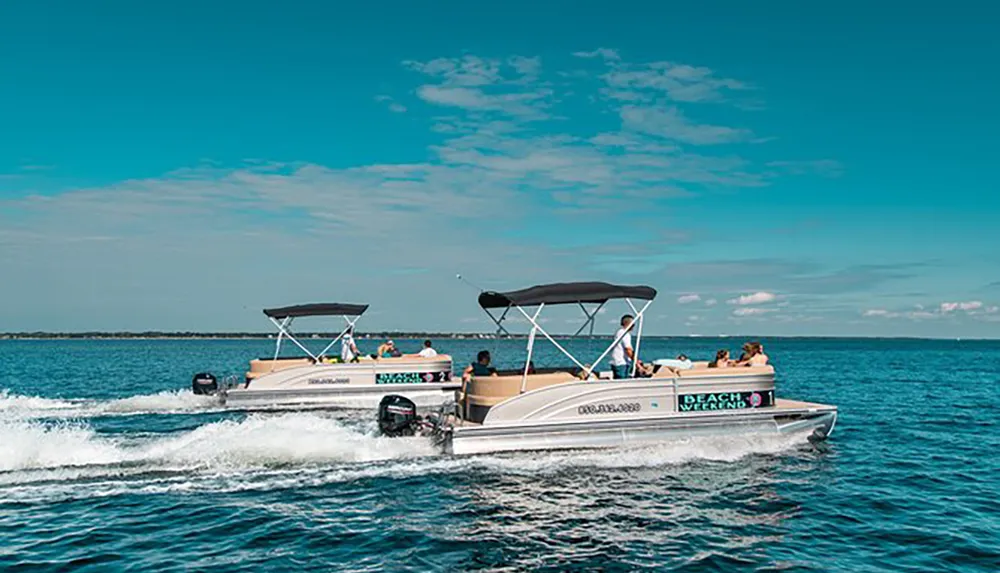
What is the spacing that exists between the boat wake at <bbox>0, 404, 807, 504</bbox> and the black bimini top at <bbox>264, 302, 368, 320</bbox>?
8688 millimetres

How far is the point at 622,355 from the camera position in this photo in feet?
46.4

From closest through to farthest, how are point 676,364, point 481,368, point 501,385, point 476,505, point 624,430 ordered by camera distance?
point 476,505 → point 501,385 → point 624,430 → point 676,364 → point 481,368

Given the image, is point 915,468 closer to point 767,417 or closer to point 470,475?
point 767,417

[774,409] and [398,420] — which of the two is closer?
[398,420]

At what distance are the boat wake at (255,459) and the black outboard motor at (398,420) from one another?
0.19 m

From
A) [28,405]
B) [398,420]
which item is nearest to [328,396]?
[398,420]

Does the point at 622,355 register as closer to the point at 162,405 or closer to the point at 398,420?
the point at 398,420

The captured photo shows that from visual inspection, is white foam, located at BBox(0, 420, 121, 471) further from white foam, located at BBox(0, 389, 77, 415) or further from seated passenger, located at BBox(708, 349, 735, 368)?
seated passenger, located at BBox(708, 349, 735, 368)

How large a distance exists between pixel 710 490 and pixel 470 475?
374cm

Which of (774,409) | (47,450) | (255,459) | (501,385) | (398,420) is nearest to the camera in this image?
(47,450)

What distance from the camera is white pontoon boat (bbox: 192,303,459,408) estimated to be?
70.1 ft

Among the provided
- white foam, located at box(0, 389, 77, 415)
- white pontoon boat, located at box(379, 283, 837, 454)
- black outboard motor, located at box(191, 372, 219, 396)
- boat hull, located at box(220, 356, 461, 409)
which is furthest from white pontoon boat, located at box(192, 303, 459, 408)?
white pontoon boat, located at box(379, 283, 837, 454)

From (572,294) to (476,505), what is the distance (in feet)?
16.2

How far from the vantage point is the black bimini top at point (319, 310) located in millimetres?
23141
